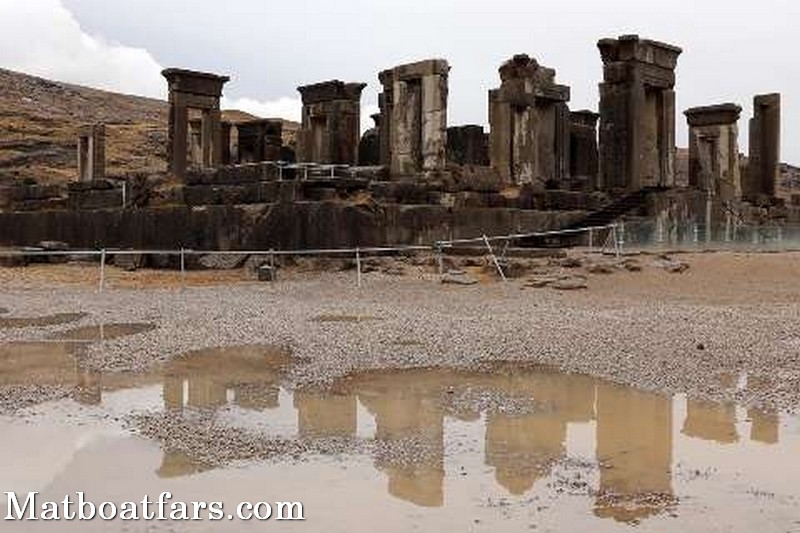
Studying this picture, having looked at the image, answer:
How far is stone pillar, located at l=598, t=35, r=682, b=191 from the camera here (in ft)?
77.9

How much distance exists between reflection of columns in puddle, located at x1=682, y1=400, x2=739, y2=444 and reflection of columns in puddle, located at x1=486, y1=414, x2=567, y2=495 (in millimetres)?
828

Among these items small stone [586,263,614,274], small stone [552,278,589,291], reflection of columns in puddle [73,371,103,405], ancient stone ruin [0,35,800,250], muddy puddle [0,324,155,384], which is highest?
ancient stone ruin [0,35,800,250]

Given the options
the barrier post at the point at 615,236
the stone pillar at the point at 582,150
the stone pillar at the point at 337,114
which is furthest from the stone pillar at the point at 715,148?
the stone pillar at the point at 337,114

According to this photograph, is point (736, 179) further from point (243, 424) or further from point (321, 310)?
point (243, 424)

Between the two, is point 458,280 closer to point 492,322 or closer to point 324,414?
point 492,322

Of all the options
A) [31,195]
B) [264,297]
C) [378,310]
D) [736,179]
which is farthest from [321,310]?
[736,179]

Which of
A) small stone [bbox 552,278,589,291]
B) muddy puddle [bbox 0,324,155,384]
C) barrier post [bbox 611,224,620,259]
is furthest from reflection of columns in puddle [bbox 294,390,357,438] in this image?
barrier post [bbox 611,224,620,259]

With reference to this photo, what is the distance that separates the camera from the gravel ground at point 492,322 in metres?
8.04

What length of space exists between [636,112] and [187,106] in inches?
527

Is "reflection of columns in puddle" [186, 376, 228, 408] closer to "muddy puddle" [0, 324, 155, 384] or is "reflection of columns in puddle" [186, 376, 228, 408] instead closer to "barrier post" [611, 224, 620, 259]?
"muddy puddle" [0, 324, 155, 384]

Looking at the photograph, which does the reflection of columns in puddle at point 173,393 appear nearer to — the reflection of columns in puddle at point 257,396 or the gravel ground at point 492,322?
the reflection of columns in puddle at point 257,396

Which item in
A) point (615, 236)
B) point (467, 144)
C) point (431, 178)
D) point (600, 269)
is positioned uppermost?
point (467, 144)

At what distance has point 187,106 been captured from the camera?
28719mm

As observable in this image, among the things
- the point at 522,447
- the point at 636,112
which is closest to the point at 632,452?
the point at 522,447
